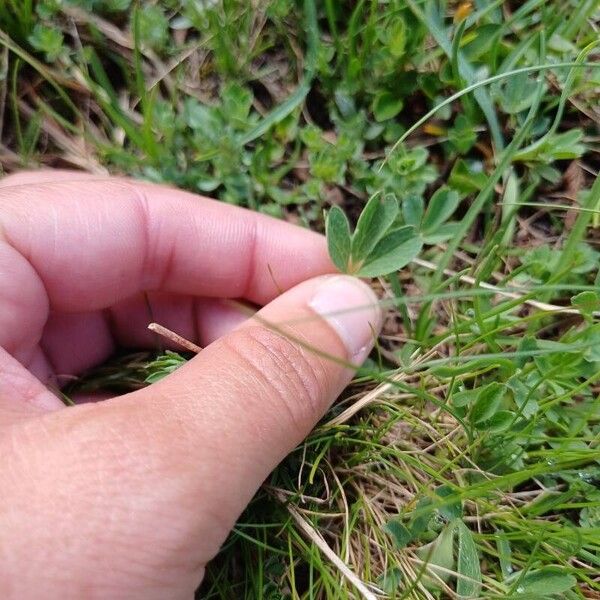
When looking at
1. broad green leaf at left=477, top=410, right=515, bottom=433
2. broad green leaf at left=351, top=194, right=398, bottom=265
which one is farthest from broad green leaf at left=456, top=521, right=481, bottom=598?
broad green leaf at left=351, top=194, right=398, bottom=265

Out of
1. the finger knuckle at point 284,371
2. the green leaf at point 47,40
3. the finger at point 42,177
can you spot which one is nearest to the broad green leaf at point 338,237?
the finger knuckle at point 284,371

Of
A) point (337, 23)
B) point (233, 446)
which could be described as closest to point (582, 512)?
point (233, 446)

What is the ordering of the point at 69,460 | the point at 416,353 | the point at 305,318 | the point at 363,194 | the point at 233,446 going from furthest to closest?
the point at 363,194 < the point at 416,353 < the point at 305,318 < the point at 233,446 < the point at 69,460

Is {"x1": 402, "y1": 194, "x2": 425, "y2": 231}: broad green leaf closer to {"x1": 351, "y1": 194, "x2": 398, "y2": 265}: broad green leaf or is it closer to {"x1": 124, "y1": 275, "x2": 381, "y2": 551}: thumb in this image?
{"x1": 351, "y1": 194, "x2": 398, "y2": 265}: broad green leaf

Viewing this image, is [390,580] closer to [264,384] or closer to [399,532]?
[399,532]

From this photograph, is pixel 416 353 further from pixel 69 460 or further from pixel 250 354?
pixel 69 460

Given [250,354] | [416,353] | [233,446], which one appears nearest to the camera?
[233,446]

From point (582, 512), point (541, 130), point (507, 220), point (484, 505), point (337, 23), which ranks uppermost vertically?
point (337, 23)
